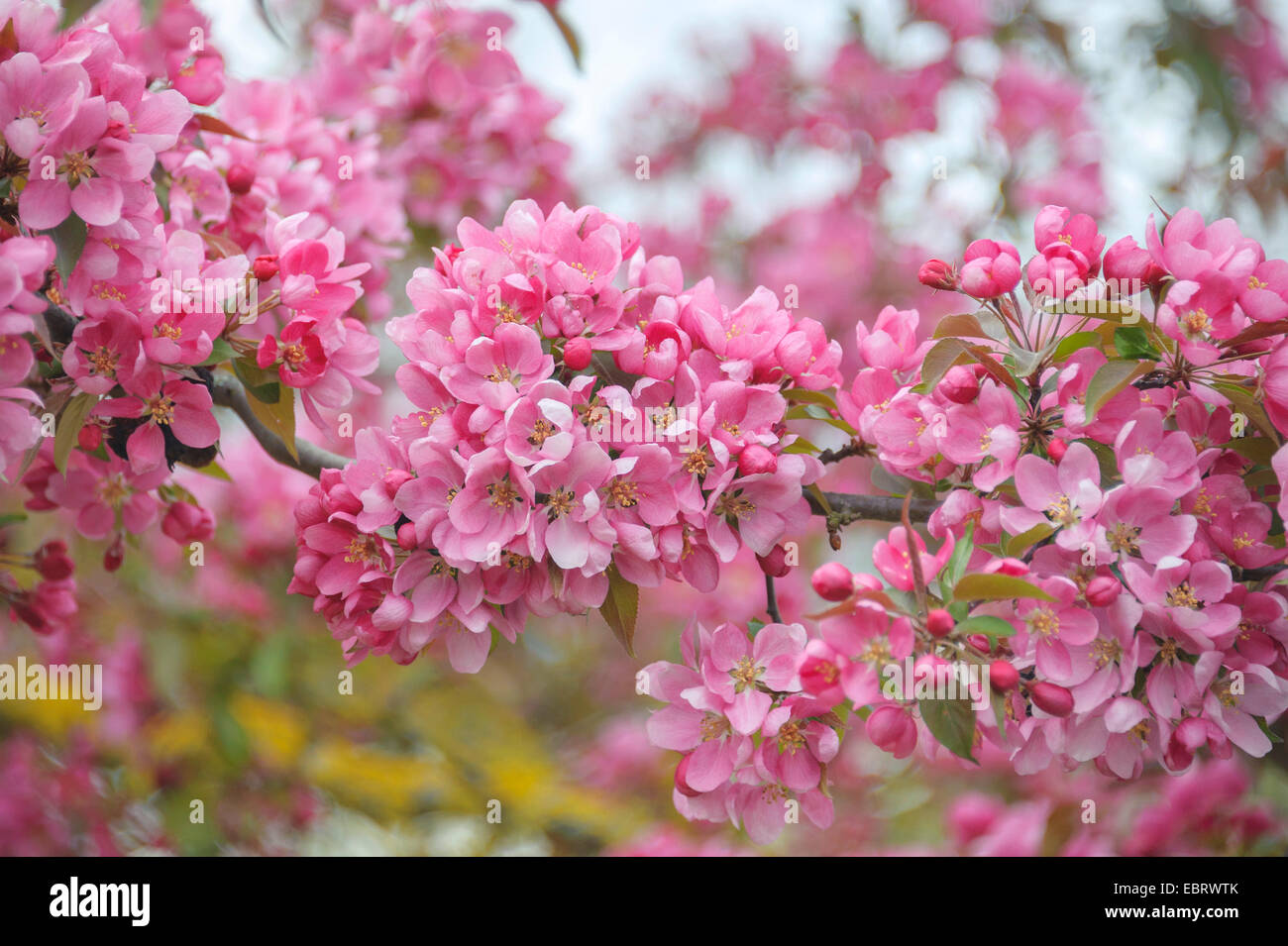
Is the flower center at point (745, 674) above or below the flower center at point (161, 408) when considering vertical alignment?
below

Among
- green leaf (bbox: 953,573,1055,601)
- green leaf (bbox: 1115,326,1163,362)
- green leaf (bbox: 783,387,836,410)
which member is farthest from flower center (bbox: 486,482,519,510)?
green leaf (bbox: 1115,326,1163,362)

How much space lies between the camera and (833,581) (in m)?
0.93

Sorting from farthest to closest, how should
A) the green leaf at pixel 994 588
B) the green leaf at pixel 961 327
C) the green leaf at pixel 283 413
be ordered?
the green leaf at pixel 283 413
the green leaf at pixel 961 327
the green leaf at pixel 994 588

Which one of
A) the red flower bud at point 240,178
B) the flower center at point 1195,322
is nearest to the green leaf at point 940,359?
the flower center at point 1195,322

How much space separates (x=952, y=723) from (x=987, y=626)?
0.34ft

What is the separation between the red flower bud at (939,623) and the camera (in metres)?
0.90

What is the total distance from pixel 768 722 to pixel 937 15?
3.03m

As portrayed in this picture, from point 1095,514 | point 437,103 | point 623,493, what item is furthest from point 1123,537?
point 437,103

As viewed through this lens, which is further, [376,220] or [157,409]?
[376,220]

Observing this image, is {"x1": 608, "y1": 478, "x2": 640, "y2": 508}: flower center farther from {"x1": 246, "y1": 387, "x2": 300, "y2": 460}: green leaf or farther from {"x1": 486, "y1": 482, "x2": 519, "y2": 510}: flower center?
{"x1": 246, "y1": 387, "x2": 300, "y2": 460}: green leaf

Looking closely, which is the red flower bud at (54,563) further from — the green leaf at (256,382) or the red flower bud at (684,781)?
the red flower bud at (684,781)

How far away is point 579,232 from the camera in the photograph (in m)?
1.15
